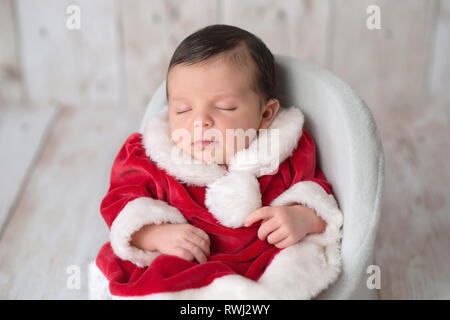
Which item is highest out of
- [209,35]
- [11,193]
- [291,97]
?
[209,35]

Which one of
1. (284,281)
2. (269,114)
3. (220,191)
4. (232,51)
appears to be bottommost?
(284,281)

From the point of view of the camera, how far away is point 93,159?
5.98 ft

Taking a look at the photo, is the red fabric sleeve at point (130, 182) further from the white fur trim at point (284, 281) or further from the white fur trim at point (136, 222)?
the white fur trim at point (284, 281)

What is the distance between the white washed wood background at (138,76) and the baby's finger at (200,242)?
599 mm

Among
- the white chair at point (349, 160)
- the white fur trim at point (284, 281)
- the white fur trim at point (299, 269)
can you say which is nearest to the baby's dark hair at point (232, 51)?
the white chair at point (349, 160)

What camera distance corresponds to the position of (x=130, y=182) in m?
1.12

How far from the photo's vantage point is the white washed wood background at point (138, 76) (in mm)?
1689

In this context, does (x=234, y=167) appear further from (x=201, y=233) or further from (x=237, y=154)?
(x=201, y=233)

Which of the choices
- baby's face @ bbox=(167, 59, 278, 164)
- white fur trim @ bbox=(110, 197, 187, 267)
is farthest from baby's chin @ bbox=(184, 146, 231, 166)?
white fur trim @ bbox=(110, 197, 187, 267)

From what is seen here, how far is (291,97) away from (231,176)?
24 cm

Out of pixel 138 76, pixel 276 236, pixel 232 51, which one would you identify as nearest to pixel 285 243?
pixel 276 236

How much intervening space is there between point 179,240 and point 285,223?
19 centimetres
